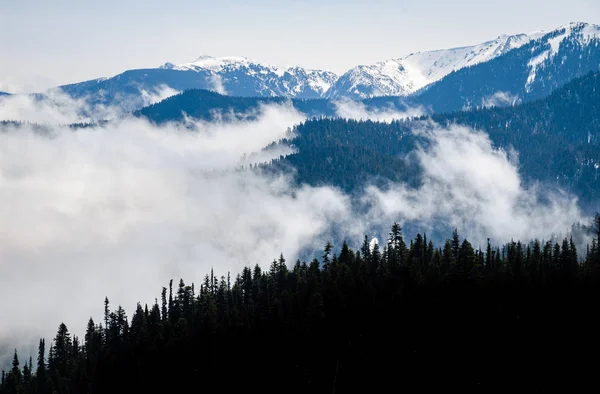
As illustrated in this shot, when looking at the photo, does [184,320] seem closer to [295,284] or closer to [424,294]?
[295,284]

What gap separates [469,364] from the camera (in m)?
108

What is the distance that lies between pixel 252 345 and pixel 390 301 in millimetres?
27044

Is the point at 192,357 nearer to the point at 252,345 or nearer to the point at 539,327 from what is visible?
the point at 252,345

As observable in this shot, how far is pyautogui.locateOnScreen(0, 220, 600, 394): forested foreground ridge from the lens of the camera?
357 feet

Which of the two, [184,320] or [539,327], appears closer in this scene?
[539,327]

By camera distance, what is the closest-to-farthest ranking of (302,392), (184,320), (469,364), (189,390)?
(469,364), (302,392), (189,390), (184,320)

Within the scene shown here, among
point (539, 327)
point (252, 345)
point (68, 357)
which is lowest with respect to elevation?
point (68, 357)

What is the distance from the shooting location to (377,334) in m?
121

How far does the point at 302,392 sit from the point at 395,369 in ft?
52.2

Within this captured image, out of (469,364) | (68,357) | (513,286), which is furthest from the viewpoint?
(68,357)

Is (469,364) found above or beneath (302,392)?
above

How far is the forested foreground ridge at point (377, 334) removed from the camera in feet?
357

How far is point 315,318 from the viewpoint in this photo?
131000mm

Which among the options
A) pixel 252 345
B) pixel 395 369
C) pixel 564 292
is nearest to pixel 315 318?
pixel 252 345
